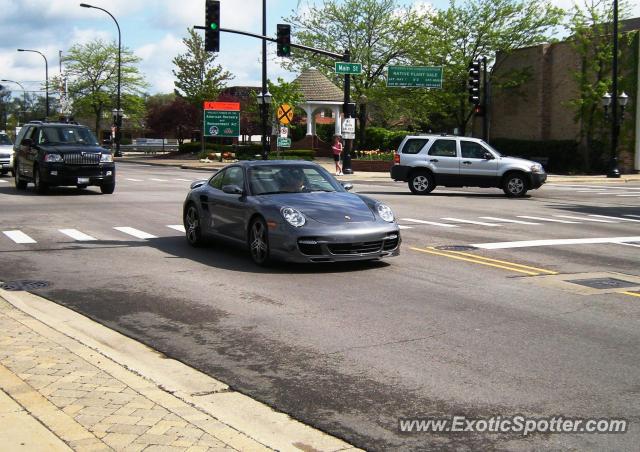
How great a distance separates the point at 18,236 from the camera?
14.2m

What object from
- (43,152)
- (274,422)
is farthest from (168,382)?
(43,152)

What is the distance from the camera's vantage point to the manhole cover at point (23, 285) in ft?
31.0

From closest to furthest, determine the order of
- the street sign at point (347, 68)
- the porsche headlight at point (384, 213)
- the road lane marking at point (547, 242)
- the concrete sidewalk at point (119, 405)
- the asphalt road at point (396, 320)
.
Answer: the concrete sidewalk at point (119, 405) → the asphalt road at point (396, 320) → the porsche headlight at point (384, 213) → the road lane marking at point (547, 242) → the street sign at point (347, 68)

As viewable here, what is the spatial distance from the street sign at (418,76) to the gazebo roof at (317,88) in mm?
14856

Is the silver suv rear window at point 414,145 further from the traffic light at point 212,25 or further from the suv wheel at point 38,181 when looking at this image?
the suv wheel at point 38,181

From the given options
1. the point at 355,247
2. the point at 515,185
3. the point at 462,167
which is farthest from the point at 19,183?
the point at 355,247

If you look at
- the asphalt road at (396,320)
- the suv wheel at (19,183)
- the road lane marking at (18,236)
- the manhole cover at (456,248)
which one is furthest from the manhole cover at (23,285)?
the suv wheel at (19,183)

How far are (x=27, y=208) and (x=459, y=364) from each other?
15383 millimetres

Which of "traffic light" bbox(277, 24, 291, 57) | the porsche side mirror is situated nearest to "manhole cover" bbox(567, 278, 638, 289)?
the porsche side mirror

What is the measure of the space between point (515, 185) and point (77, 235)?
1476cm

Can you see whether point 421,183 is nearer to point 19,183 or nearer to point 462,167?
point 462,167

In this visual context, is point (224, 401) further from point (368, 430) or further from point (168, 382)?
point (368, 430)

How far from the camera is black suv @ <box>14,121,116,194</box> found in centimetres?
2256

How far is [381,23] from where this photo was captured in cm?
5806
